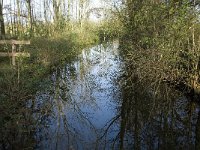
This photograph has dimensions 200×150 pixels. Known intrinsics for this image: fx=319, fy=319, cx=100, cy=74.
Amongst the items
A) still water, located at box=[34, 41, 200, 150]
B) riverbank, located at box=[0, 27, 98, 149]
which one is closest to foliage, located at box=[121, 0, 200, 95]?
still water, located at box=[34, 41, 200, 150]

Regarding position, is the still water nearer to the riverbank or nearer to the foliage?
the riverbank

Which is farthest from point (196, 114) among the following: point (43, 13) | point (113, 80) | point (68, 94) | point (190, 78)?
point (43, 13)

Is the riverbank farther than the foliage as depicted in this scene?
No

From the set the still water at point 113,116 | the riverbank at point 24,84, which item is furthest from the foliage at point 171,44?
the riverbank at point 24,84

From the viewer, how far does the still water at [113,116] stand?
27.8 feet

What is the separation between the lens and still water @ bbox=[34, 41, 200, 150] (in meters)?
8.46

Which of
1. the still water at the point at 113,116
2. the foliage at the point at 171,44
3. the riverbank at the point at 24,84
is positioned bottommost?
the still water at the point at 113,116

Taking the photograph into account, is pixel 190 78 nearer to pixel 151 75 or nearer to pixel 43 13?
pixel 151 75

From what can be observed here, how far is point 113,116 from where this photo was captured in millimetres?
10742

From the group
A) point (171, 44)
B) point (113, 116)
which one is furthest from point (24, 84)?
point (171, 44)

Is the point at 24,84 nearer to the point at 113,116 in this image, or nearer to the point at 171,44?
the point at 113,116

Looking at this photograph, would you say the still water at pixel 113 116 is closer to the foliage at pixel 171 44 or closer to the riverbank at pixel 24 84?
the riverbank at pixel 24 84

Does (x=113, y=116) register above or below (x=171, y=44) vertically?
below

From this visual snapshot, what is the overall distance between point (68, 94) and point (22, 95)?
12.3ft
